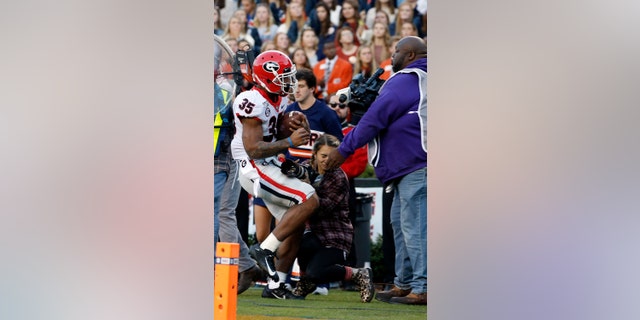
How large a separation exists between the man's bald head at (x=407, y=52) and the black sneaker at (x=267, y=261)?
1115mm

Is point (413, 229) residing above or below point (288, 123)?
below

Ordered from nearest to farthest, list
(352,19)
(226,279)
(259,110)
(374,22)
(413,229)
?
(226,279)
(413,229)
(259,110)
(374,22)
(352,19)

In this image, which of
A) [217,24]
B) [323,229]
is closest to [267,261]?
[323,229]

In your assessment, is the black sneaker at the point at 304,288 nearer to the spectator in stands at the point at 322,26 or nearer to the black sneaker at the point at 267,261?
the black sneaker at the point at 267,261

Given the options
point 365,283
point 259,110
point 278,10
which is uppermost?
point 278,10

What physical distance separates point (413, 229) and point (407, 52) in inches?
33.1

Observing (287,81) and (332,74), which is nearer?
(287,81)

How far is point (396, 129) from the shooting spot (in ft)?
14.8

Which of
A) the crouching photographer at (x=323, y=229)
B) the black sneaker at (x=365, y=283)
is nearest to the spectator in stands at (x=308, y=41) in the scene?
the crouching photographer at (x=323, y=229)

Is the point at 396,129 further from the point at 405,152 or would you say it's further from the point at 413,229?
the point at 413,229
